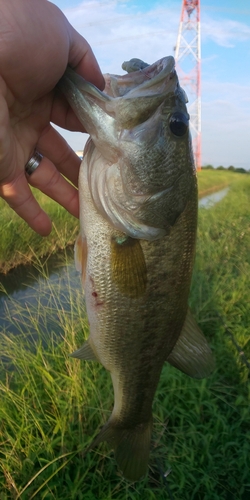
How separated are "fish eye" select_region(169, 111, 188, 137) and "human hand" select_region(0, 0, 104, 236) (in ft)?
1.51

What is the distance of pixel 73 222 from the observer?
10102 mm

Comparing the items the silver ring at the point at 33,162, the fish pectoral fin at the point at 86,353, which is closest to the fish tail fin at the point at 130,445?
the fish pectoral fin at the point at 86,353

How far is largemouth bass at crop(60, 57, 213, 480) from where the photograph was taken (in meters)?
1.77

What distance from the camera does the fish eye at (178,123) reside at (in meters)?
1.84

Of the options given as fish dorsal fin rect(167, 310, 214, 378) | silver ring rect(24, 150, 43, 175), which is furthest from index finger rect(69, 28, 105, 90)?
fish dorsal fin rect(167, 310, 214, 378)

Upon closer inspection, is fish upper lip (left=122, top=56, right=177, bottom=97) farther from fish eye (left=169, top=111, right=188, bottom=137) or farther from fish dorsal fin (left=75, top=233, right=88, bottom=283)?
fish dorsal fin (left=75, top=233, right=88, bottom=283)

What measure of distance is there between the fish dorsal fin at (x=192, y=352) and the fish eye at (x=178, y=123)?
879 millimetres

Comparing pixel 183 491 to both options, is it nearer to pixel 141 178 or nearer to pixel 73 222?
pixel 141 178

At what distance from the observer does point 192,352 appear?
2111mm

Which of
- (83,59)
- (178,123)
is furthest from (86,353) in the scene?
(83,59)

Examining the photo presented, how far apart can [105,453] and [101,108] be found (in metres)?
2.39

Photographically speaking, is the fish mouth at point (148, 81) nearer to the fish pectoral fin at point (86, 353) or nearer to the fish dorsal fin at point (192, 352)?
the fish dorsal fin at point (192, 352)

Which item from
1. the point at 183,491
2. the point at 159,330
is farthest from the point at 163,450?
the point at 159,330

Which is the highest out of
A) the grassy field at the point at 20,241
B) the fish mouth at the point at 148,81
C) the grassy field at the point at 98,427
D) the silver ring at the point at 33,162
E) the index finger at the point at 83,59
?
the index finger at the point at 83,59
